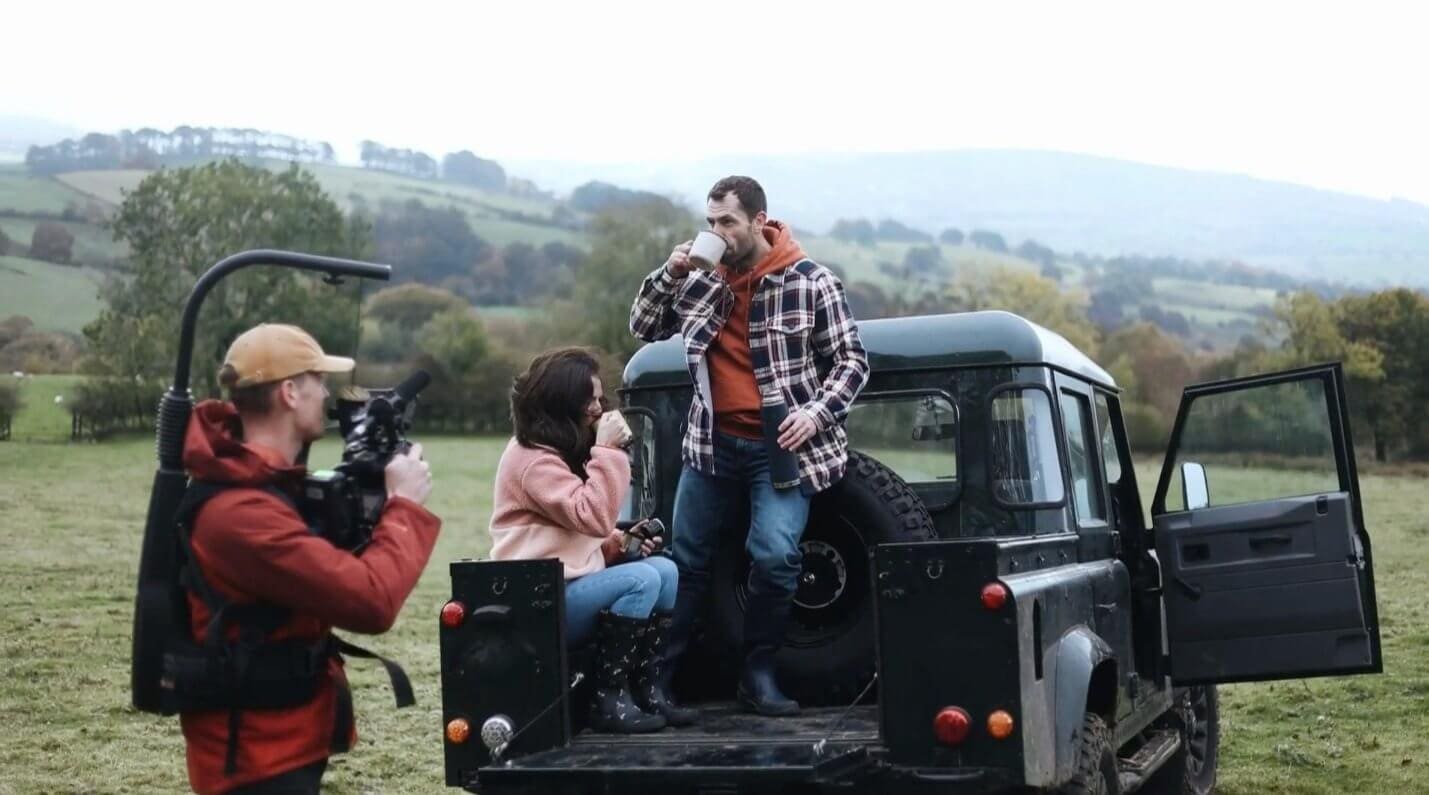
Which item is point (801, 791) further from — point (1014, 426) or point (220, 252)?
point (220, 252)

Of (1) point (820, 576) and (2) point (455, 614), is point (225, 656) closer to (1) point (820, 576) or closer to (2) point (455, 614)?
(2) point (455, 614)

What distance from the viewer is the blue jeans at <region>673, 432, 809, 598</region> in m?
5.68

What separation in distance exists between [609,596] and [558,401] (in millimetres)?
659

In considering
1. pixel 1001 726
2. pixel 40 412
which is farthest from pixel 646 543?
pixel 40 412

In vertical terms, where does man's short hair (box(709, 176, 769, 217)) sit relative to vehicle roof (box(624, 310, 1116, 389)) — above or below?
above

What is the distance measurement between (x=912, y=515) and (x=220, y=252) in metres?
39.9

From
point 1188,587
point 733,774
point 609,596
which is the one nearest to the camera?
point 733,774

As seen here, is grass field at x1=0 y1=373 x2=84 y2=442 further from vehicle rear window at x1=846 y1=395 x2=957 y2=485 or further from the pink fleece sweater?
the pink fleece sweater

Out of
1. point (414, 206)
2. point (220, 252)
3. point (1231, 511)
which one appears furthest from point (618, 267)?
point (1231, 511)

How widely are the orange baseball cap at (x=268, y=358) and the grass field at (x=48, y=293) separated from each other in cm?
2254

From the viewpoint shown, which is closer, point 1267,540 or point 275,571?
point 275,571

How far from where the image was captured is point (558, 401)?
217 inches

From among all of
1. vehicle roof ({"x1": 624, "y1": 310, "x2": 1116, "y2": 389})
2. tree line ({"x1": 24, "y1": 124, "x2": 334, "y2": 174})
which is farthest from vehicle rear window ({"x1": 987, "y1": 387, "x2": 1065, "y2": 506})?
tree line ({"x1": 24, "y1": 124, "x2": 334, "y2": 174})

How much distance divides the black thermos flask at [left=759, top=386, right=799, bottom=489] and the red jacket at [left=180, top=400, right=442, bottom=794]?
1986mm
